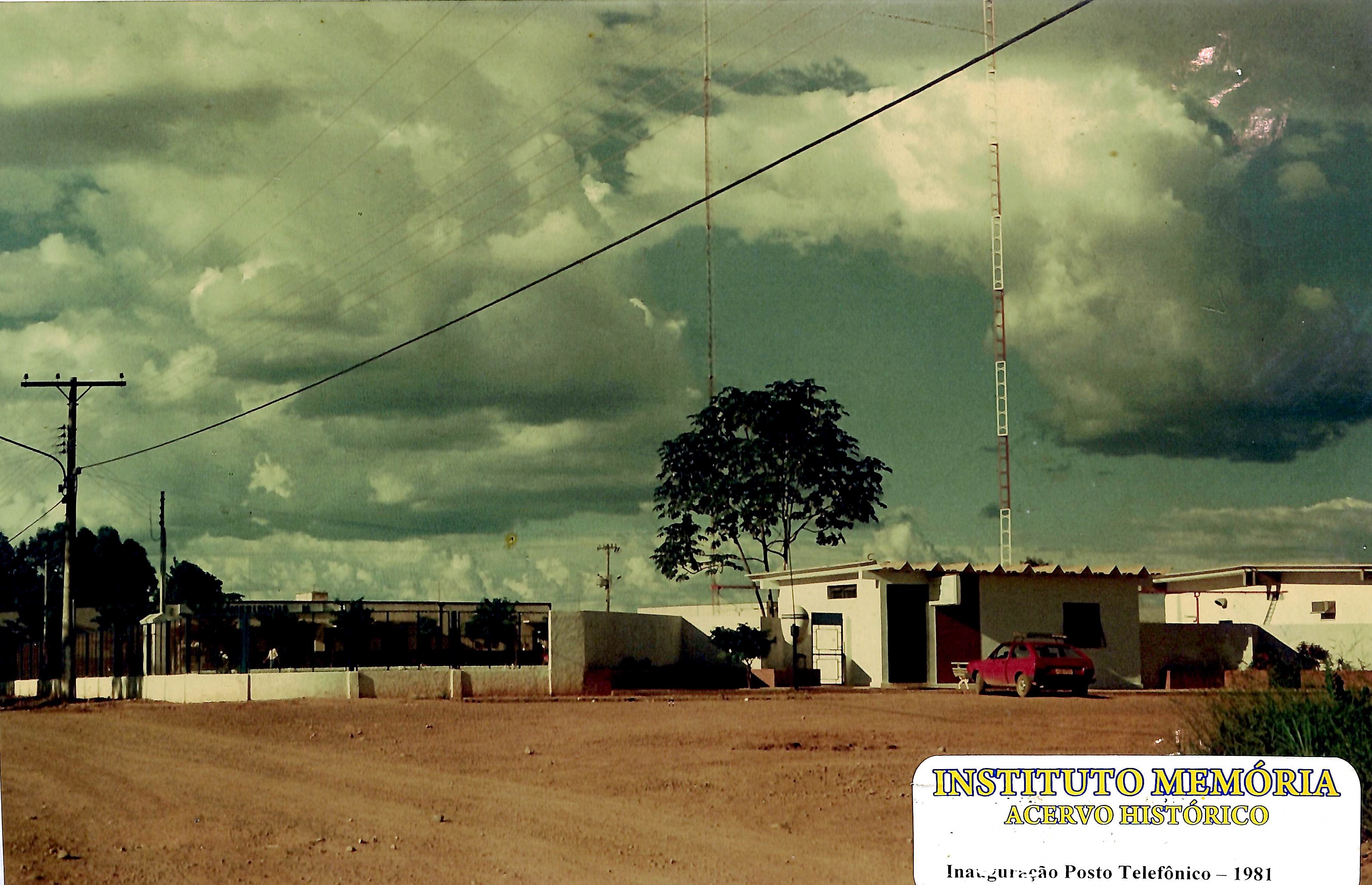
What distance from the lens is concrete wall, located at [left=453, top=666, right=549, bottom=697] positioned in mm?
29469

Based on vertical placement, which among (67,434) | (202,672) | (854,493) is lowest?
(202,672)

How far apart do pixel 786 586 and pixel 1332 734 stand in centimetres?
2582

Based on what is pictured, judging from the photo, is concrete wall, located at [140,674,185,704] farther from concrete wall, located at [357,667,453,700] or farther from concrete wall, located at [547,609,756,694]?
concrete wall, located at [547,609,756,694]

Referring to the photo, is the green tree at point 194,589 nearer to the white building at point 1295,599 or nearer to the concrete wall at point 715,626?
the concrete wall at point 715,626

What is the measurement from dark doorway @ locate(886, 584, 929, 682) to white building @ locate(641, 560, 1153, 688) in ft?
0.07

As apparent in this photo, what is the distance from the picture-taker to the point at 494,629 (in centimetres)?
3353

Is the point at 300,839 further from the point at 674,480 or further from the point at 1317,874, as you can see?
the point at 674,480

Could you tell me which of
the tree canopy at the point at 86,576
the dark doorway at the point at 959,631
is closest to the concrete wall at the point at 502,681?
the dark doorway at the point at 959,631

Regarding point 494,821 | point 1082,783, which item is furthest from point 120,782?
point 1082,783

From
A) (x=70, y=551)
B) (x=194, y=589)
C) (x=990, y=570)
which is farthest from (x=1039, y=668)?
(x=194, y=589)

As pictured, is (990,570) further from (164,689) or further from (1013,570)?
(164,689)

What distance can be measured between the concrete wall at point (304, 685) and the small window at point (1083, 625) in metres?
18.1

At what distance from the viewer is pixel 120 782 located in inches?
632

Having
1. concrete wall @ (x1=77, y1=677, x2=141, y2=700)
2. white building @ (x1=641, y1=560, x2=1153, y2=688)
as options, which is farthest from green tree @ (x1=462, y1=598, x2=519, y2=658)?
concrete wall @ (x1=77, y1=677, x2=141, y2=700)
